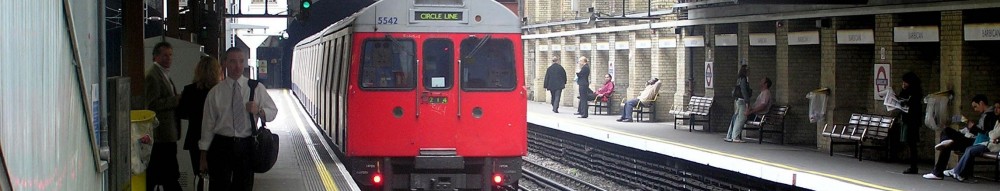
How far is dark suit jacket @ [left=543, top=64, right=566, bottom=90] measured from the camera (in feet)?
104

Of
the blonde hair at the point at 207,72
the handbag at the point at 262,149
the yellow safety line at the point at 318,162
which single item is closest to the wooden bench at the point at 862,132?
the yellow safety line at the point at 318,162

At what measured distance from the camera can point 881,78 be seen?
18.8 metres

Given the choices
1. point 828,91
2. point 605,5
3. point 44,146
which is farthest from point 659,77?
point 44,146

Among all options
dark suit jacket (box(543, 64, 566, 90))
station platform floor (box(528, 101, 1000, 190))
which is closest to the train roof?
station platform floor (box(528, 101, 1000, 190))

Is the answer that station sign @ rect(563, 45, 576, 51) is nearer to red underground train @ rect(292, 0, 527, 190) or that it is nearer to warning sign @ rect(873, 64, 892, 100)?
warning sign @ rect(873, 64, 892, 100)

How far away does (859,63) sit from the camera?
20.5 metres

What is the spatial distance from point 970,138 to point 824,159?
10.7 feet

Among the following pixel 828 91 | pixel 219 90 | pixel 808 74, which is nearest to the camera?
pixel 219 90

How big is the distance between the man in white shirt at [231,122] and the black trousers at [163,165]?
47 centimetres

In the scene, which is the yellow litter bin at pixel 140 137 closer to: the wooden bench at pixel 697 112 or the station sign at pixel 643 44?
the wooden bench at pixel 697 112

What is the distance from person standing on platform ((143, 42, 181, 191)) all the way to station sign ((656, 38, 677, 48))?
18958mm

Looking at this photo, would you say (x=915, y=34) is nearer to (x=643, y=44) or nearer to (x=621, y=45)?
(x=643, y=44)

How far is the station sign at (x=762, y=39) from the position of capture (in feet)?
74.2

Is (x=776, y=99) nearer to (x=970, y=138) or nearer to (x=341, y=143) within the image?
(x=970, y=138)
